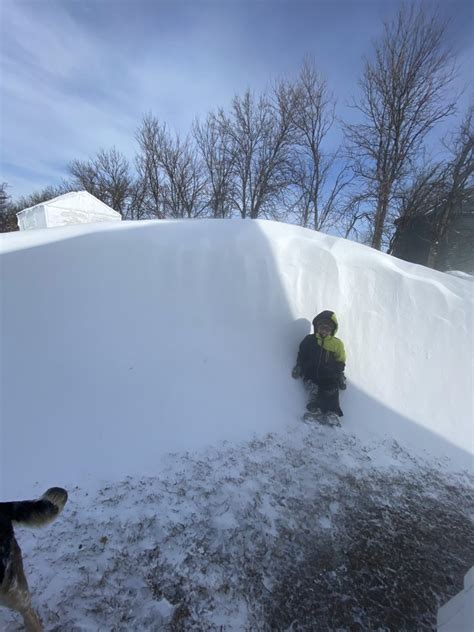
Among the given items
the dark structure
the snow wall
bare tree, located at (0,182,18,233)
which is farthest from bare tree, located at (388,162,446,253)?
bare tree, located at (0,182,18,233)

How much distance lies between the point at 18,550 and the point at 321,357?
3.20m

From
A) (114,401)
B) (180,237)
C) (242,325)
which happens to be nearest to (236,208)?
(180,237)

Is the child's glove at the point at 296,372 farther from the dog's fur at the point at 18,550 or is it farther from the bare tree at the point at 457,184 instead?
the bare tree at the point at 457,184

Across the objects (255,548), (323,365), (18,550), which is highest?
(323,365)

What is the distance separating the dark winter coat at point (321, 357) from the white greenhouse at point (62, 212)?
1503cm

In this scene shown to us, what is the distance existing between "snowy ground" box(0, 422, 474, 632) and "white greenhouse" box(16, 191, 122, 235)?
52.5 feet

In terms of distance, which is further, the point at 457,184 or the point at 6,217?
the point at 6,217

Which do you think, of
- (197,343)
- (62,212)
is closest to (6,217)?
(62,212)

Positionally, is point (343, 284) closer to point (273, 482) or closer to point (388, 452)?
point (388, 452)

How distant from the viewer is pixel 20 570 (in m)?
1.52

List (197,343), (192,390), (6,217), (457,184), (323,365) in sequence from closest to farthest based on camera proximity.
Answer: (192,390) → (323,365) → (197,343) → (457,184) → (6,217)

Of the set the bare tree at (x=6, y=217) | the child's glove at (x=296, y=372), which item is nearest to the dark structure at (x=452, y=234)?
the child's glove at (x=296, y=372)

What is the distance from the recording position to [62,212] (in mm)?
16359

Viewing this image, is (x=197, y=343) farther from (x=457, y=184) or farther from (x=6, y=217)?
(x=6, y=217)
